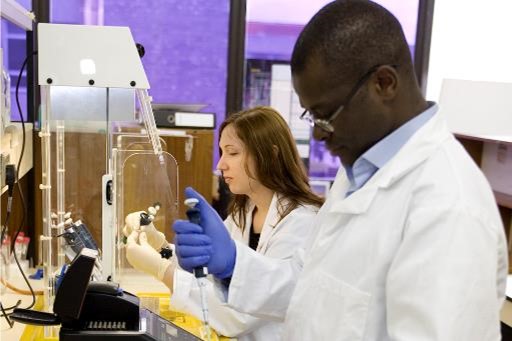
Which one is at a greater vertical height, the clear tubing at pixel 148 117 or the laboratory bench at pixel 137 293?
the clear tubing at pixel 148 117

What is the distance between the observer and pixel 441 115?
924 mm

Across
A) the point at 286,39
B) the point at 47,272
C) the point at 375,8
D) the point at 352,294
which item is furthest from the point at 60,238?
the point at 286,39

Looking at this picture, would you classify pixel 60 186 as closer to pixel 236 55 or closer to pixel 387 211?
pixel 387 211

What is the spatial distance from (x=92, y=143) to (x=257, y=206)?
57cm

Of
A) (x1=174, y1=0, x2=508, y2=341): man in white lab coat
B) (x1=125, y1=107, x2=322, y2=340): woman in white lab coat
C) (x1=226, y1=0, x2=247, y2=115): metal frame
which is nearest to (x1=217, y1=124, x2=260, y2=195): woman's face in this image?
(x1=125, y1=107, x2=322, y2=340): woman in white lab coat

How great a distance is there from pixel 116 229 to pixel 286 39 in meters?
2.28

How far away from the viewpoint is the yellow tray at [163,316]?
4.73 ft

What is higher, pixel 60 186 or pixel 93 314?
pixel 60 186

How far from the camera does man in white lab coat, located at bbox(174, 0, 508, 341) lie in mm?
763

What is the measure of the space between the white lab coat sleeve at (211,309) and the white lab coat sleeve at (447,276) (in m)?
0.68

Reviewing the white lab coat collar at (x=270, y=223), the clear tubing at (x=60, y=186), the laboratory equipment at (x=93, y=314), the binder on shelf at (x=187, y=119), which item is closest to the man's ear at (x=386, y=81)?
the laboratory equipment at (x=93, y=314)

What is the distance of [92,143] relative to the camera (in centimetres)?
151

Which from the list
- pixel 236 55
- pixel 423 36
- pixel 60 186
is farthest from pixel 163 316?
pixel 423 36

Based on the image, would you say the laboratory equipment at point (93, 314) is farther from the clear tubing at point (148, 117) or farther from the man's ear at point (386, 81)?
the man's ear at point (386, 81)
